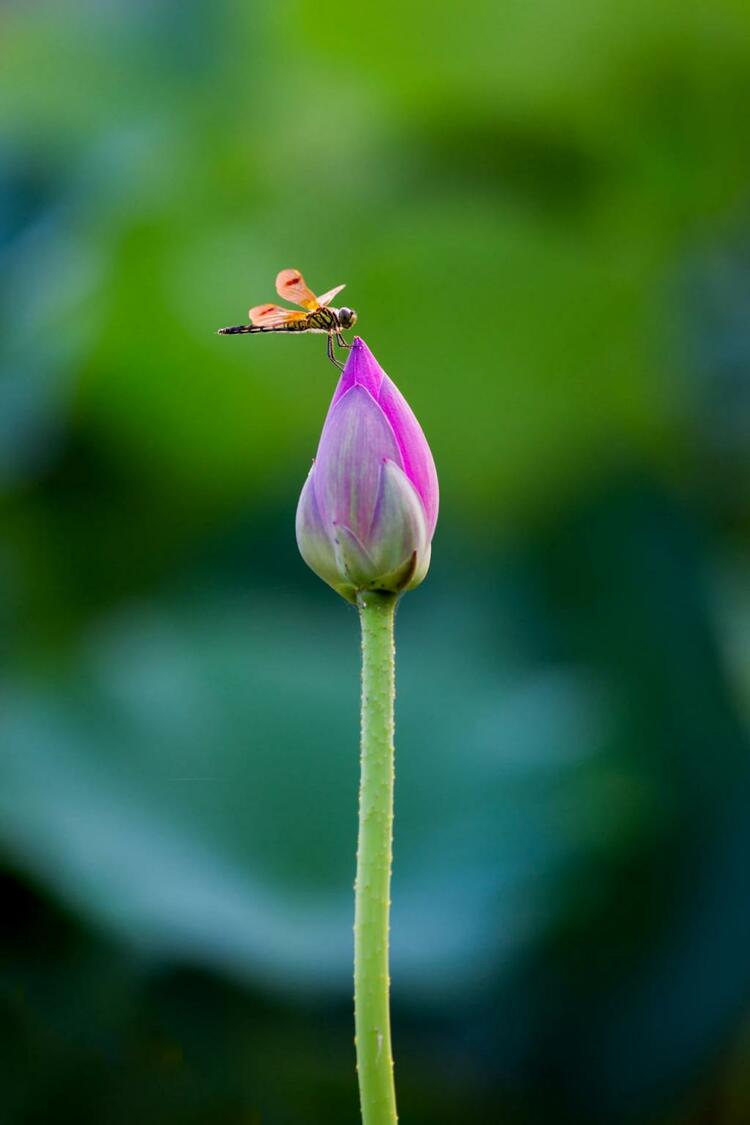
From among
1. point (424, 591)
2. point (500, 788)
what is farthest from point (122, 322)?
point (500, 788)

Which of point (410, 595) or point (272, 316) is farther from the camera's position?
point (410, 595)

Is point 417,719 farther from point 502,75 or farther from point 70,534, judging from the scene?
point 502,75

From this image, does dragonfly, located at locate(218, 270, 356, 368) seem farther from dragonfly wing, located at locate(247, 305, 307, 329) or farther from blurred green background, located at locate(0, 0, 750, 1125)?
blurred green background, located at locate(0, 0, 750, 1125)

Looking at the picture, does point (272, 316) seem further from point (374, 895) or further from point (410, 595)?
point (410, 595)

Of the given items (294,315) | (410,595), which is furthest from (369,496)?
(410,595)

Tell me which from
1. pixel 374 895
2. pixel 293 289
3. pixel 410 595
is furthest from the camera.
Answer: pixel 410 595

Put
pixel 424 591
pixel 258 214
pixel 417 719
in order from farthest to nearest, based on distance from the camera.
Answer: pixel 258 214
pixel 424 591
pixel 417 719
